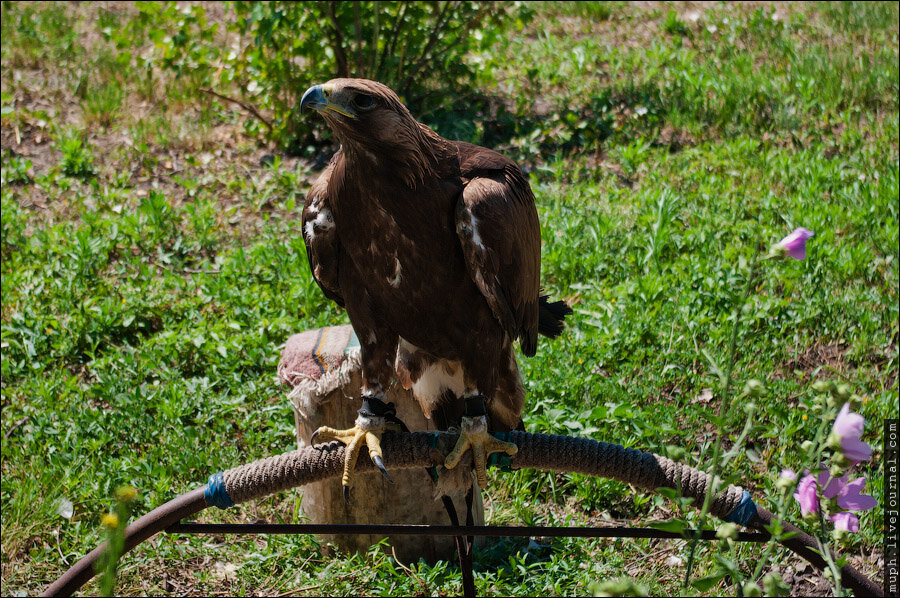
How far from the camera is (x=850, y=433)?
1.16m

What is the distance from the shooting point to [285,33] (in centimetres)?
625

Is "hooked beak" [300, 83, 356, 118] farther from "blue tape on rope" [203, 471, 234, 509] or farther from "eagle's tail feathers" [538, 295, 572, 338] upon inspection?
"eagle's tail feathers" [538, 295, 572, 338]

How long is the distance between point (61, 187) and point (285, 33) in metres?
1.94

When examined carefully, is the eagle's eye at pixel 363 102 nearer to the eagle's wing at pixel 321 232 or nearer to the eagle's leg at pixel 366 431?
the eagle's wing at pixel 321 232

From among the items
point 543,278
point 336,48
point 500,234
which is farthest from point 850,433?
point 336,48

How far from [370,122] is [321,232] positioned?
1.52 feet

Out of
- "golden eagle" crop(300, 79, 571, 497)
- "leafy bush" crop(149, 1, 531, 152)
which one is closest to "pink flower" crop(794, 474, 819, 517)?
"golden eagle" crop(300, 79, 571, 497)

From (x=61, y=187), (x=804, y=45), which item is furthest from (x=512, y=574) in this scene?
(x=804, y=45)

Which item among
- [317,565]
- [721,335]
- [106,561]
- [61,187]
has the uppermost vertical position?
[106,561]

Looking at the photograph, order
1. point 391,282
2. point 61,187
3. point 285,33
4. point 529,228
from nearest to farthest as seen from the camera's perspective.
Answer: point 391,282, point 529,228, point 61,187, point 285,33

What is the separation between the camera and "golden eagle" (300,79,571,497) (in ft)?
7.84

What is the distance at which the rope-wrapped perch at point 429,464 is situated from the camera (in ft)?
6.09

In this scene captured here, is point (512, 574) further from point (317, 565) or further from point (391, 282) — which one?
point (391, 282)

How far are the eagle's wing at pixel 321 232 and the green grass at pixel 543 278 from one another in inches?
48.2
